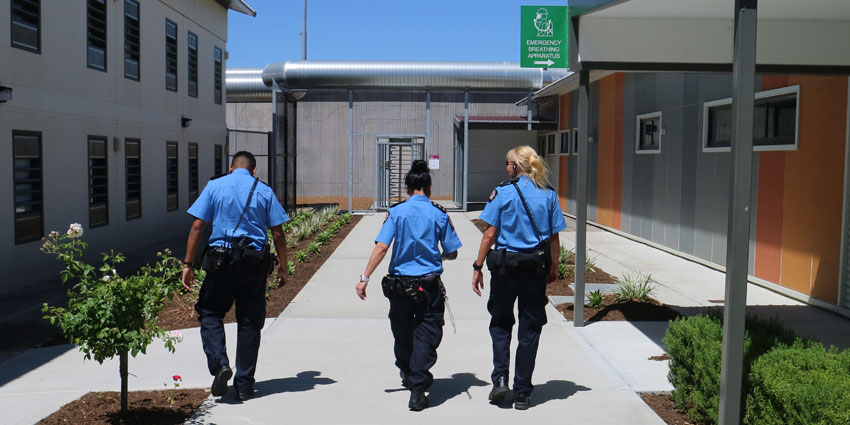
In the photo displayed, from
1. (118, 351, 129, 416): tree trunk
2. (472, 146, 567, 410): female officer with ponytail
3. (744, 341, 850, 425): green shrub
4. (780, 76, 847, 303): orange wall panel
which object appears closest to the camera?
(744, 341, 850, 425): green shrub

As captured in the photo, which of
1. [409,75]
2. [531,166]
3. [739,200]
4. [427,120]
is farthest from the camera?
[427,120]

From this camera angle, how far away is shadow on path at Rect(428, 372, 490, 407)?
A: 18.4ft

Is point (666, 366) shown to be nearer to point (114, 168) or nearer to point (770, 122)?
point (770, 122)

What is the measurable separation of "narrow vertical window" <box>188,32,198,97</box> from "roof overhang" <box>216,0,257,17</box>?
7.64 ft

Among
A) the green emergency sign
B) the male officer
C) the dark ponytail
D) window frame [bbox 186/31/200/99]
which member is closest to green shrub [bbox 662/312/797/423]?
the dark ponytail

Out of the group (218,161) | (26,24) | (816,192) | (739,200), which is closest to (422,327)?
(739,200)

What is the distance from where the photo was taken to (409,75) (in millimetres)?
24078

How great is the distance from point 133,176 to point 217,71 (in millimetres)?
7036

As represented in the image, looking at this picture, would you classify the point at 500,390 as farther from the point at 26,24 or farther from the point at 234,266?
the point at 26,24

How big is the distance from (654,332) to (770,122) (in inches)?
173

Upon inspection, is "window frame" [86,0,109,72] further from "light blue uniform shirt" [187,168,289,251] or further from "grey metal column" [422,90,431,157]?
"grey metal column" [422,90,431,157]

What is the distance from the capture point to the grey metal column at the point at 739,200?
168 inches

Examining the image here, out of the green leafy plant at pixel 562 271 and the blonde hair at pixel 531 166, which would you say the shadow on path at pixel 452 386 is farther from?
the green leafy plant at pixel 562 271

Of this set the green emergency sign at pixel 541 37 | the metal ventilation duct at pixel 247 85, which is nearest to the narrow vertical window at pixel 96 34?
the green emergency sign at pixel 541 37
